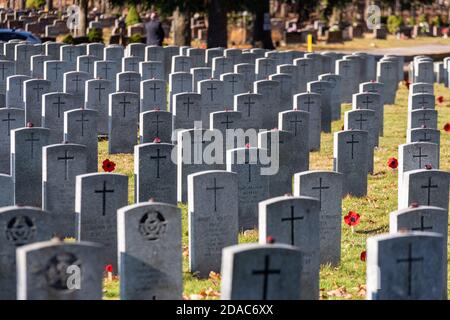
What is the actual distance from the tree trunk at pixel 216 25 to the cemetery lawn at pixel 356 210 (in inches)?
605

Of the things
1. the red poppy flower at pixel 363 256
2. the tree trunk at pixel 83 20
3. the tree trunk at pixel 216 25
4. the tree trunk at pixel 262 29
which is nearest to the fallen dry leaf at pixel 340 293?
the red poppy flower at pixel 363 256

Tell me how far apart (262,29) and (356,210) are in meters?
29.5

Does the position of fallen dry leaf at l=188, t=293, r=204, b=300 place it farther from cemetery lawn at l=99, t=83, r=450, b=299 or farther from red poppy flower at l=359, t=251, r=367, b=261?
red poppy flower at l=359, t=251, r=367, b=261

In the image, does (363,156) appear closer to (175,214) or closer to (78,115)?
(78,115)

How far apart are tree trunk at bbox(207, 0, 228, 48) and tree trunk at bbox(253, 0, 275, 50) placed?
305cm

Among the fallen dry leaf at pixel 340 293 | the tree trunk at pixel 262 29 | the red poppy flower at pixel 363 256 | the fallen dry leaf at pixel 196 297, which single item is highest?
the tree trunk at pixel 262 29

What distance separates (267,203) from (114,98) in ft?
29.6

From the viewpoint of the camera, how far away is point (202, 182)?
12.9m

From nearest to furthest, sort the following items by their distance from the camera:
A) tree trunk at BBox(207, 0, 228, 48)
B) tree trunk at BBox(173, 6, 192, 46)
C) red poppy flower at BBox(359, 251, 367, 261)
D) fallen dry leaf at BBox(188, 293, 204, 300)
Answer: fallen dry leaf at BBox(188, 293, 204, 300), red poppy flower at BBox(359, 251, 367, 261), tree trunk at BBox(207, 0, 228, 48), tree trunk at BBox(173, 6, 192, 46)

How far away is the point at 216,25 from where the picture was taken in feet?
138

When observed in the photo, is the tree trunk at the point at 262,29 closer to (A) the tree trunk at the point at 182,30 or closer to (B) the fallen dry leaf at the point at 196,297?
(A) the tree trunk at the point at 182,30

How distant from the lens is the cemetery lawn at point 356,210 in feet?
41.5

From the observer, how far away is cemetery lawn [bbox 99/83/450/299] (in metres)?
12.6

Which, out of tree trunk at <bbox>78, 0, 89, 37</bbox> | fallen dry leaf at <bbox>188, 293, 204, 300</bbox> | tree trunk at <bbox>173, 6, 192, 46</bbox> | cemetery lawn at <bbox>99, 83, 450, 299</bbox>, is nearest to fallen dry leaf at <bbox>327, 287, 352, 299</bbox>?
cemetery lawn at <bbox>99, 83, 450, 299</bbox>
